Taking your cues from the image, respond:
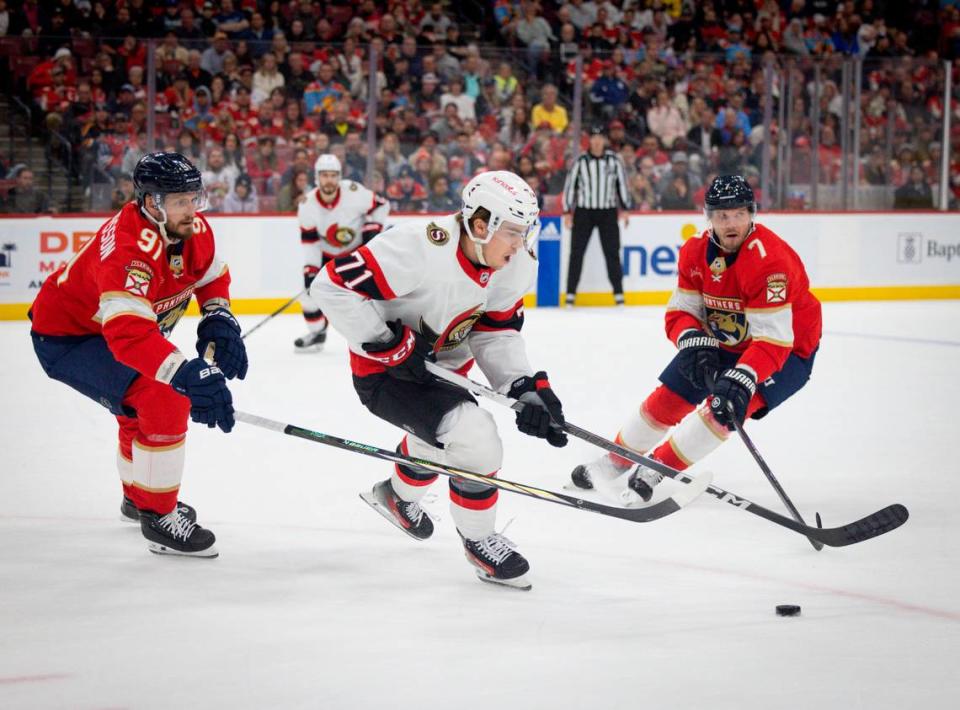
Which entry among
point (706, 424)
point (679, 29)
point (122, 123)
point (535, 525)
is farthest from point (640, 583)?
point (679, 29)

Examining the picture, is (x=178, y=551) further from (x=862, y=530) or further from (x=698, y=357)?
(x=862, y=530)

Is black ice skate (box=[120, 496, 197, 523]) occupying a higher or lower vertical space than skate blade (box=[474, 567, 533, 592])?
higher

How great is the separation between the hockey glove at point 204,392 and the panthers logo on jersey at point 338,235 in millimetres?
4347

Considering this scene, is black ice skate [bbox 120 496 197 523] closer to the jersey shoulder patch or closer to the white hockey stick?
the white hockey stick

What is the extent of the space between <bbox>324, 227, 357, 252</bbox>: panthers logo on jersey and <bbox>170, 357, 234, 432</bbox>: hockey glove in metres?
4.35

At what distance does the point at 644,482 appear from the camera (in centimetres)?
404

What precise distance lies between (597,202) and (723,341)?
539 cm

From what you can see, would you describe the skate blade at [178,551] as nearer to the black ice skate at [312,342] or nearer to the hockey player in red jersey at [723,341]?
the hockey player in red jersey at [723,341]

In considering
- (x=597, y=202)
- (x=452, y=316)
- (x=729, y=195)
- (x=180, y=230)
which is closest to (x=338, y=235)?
(x=597, y=202)

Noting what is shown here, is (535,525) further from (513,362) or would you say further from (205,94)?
(205,94)

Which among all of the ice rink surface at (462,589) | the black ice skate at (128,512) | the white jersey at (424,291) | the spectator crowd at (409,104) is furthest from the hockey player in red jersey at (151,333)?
the spectator crowd at (409,104)

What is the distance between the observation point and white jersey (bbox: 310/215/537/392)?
3111 millimetres

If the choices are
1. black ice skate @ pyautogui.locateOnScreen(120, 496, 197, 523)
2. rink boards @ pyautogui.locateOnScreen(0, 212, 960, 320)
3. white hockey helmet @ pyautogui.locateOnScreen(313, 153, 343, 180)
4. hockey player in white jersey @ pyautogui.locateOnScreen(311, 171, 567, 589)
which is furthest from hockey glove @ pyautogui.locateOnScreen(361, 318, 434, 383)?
rink boards @ pyautogui.locateOnScreen(0, 212, 960, 320)

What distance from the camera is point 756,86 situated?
995 cm
